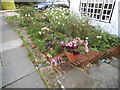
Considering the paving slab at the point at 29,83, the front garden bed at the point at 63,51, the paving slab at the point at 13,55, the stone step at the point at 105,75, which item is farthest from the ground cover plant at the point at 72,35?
the paving slab at the point at 29,83

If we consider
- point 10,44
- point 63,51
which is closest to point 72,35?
point 63,51

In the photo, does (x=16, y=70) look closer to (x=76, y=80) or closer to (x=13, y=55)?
(x=13, y=55)

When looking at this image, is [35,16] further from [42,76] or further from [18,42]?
[42,76]

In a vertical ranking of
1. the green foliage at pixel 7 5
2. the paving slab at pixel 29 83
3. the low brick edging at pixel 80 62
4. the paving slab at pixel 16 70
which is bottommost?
the paving slab at pixel 29 83

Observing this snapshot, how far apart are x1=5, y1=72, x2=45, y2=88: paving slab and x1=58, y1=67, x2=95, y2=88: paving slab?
0.40 meters

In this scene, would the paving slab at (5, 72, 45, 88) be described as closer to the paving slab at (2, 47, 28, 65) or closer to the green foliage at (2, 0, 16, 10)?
the paving slab at (2, 47, 28, 65)

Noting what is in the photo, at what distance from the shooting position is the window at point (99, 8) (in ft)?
11.1

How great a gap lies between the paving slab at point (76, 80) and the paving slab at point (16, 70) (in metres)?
0.77

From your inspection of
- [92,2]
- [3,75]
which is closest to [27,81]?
[3,75]

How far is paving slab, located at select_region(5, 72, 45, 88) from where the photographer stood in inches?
59.1

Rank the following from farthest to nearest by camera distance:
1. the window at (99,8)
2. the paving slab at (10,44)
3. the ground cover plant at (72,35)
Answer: the window at (99,8) → the paving slab at (10,44) → the ground cover plant at (72,35)

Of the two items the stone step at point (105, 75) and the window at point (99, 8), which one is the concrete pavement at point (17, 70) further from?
the window at point (99, 8)

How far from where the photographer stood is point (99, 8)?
3.71m

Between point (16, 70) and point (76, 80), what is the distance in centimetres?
130
